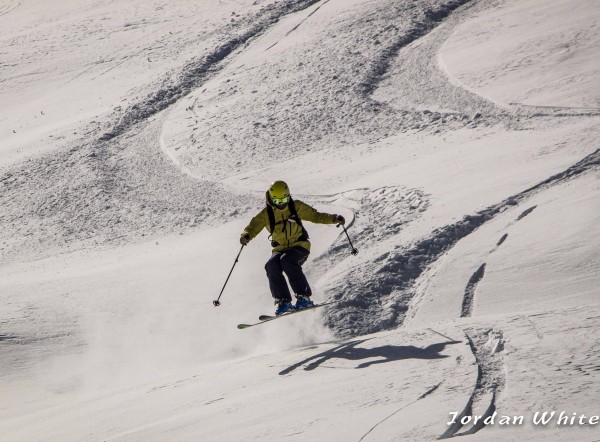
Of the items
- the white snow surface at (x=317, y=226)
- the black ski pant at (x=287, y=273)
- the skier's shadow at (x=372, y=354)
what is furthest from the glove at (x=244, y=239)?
the skier's shadow at (x=372, y=354)

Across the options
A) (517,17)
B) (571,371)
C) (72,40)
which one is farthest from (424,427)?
(72,40)

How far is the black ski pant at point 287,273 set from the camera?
8852mm

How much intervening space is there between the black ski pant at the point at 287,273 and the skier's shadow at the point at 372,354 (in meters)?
0.98

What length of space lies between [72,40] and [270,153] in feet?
38.6

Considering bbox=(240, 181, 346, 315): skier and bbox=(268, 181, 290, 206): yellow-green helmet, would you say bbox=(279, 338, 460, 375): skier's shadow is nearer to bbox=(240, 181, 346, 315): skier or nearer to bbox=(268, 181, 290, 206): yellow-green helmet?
bbox=(240, 181, 346, 315): skier

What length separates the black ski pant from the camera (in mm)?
8852

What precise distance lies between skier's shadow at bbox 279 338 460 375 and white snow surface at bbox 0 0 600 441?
0.04m

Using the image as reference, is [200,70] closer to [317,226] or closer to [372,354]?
[317,226]

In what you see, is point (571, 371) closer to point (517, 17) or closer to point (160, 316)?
point (160, 316)

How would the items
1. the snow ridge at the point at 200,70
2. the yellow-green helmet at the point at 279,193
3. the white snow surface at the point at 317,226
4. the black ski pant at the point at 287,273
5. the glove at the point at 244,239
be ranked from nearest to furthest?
the white snow surface at the point at 317,226 < the yellow-green helmet at the point at 279,193 < the glove at the point at 244,239 < the black ski pant at the point at 287,273 < the snow ridge at the point at 200,70

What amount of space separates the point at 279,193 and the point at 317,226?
3.44 meters

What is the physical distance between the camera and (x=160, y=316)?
10.3 metres

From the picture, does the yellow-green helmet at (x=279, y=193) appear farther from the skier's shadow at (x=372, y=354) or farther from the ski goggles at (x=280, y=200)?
the skier's shadow at (x=372, y=354)

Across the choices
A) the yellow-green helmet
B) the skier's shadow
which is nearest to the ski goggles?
the yellow-green helmet
